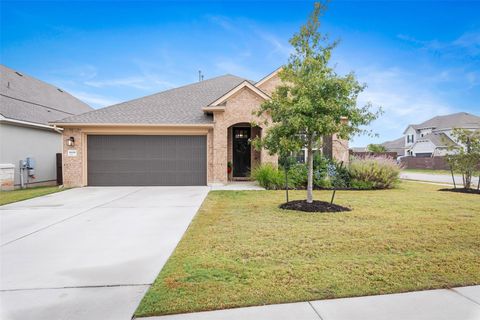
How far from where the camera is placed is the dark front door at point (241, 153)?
14.7 metres

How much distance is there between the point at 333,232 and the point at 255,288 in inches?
107

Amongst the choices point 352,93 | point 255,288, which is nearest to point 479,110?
point 352,93

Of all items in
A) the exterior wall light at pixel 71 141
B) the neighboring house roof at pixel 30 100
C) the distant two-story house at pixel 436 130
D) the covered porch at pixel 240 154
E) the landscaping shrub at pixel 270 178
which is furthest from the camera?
the distant two-story house at pixel 436 130

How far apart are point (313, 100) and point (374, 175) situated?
6.85 m

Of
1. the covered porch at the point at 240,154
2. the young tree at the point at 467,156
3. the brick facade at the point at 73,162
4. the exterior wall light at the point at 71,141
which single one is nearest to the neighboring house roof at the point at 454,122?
the young tree at the point at 467,156

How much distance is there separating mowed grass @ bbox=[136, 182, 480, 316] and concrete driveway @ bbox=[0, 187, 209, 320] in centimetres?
35

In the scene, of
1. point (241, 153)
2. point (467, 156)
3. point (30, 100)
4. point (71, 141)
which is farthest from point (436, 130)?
point (30, 100)

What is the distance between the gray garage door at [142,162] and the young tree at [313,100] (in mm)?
6326

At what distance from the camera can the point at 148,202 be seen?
8.55 meters

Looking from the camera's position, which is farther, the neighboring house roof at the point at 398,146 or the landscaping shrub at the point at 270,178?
the neighboring house roof at the point at 398,146

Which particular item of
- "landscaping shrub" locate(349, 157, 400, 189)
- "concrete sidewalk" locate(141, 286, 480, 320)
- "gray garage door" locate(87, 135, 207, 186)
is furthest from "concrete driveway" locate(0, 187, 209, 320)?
"landscaping shrub" locate(349, 157, 400, 189)

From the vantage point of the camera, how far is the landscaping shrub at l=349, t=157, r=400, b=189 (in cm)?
1189

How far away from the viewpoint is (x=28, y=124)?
526 inches

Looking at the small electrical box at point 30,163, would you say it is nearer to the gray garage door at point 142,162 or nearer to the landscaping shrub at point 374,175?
the gray garage door at point 142,162
